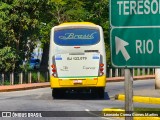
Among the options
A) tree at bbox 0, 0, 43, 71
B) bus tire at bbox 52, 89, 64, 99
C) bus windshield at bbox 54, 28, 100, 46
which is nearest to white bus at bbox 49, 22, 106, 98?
bus windshield at bbox 54, 28, 100, 46

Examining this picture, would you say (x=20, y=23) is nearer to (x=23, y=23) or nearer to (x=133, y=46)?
(x=23, y=23)

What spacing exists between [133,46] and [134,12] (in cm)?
38

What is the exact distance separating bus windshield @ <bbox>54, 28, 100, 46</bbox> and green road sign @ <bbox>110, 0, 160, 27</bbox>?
1473cm

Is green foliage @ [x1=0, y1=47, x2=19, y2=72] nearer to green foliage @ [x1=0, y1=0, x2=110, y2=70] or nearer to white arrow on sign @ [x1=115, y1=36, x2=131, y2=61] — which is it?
green foliage @ [x1=0, y1=0, x2=110, y2=70]

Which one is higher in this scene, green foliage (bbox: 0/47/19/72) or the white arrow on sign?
the white arrow on sign

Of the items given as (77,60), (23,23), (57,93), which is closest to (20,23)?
(23,23)

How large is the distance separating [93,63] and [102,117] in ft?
20.6

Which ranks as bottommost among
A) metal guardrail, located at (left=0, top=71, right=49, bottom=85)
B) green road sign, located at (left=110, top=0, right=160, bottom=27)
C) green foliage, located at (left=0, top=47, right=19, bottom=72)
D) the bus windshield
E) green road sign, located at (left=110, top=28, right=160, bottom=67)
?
metal guardrail, located at (left=0, top=71, right=49, bottom=85)

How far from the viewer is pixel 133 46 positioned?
16.9 feet

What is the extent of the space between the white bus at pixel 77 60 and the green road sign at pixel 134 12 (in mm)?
14438

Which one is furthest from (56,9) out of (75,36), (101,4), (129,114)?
(129,114)

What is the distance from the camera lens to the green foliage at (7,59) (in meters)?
29.8

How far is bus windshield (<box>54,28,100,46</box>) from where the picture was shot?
19906mm

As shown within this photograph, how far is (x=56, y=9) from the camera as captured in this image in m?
36.6
